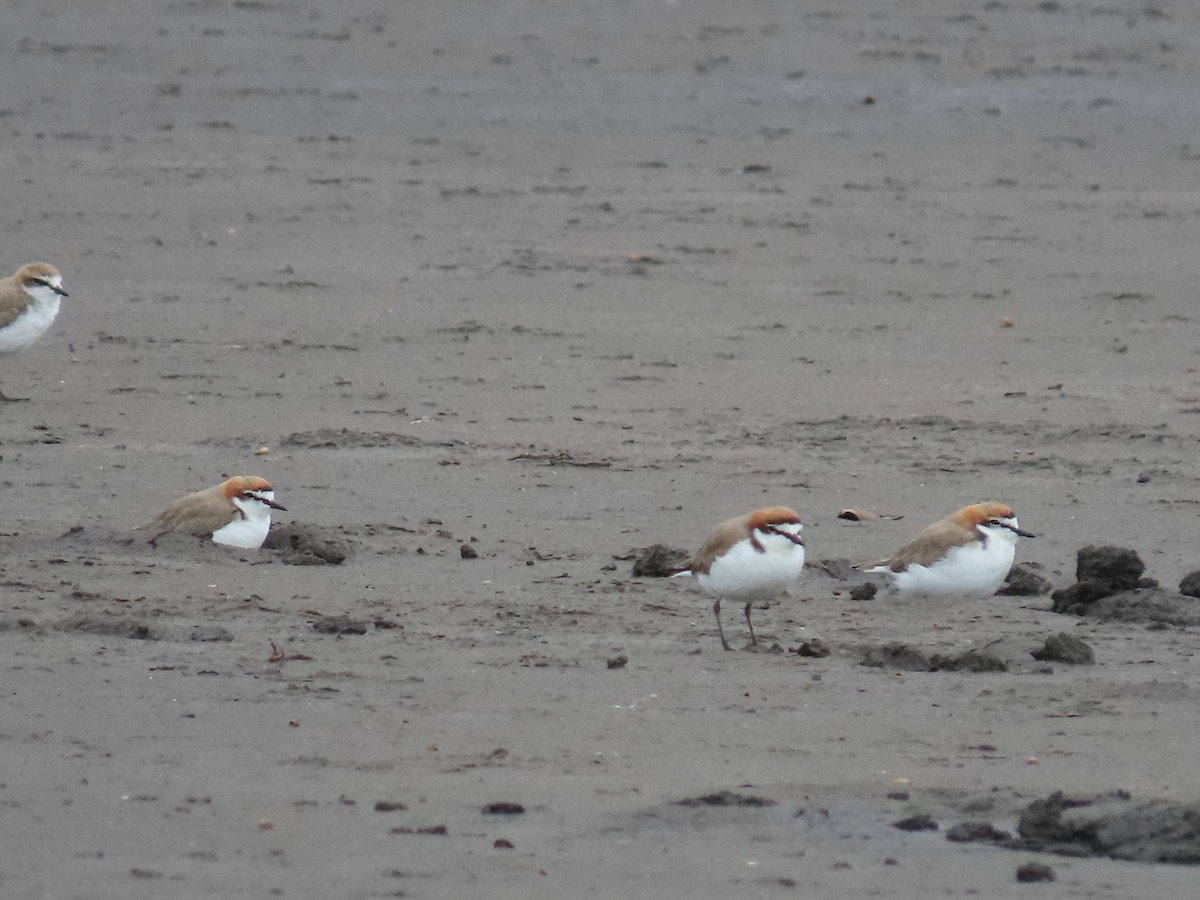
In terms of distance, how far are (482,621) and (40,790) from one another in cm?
231

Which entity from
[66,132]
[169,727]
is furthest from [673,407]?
[66,132]

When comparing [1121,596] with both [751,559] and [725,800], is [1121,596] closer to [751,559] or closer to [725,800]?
[751,559]

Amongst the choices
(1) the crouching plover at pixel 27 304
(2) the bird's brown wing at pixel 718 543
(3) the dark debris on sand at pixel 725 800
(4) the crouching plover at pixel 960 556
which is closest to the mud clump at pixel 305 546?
(2) the bird's brown wing at pixel 718 543

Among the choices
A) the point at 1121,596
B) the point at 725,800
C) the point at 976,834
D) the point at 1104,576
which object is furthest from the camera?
the point at 1104,576

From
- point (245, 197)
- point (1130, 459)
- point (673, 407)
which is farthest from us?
point (245, 197)

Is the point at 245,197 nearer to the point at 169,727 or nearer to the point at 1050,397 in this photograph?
the point at 1050,397

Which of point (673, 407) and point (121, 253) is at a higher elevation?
point (121, 253)

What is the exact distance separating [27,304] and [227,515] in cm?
400

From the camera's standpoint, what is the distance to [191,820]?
20.2 ft

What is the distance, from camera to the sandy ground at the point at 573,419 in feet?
20.9

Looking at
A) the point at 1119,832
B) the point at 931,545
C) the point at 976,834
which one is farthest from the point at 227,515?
the point at 1119,832

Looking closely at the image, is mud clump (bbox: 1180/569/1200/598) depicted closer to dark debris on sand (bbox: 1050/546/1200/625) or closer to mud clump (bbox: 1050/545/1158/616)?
dark debris on sand (bbox: 1050/546/1200/625)

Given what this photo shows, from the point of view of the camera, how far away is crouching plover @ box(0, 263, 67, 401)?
12.5 metres

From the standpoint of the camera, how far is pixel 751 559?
8.02m
